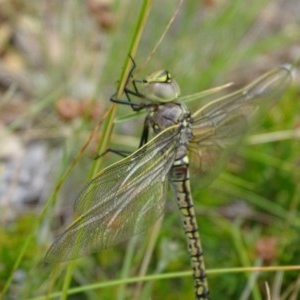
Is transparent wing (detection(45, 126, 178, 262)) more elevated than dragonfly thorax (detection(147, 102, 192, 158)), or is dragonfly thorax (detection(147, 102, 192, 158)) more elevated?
dragonfly thorax (detection(147, 102, 192, 158))

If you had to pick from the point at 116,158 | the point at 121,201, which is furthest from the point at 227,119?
the point at 116,158

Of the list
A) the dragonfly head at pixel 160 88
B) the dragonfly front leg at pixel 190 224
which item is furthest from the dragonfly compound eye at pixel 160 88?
the dragonfly front leg at pixel 190 224

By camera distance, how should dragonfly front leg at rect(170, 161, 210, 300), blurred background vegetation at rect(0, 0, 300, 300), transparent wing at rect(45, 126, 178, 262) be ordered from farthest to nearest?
1. blurred background vegetation at rect(0, 0, 300, 300)
2. dragonfly front leg at rect(170, 161, 210, 300)
3. transparent wing at rect(45, 126, 178, 262)

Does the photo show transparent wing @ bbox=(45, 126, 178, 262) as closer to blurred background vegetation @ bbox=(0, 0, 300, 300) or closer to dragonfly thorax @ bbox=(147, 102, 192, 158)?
dragonfly thorax @ bbox=(147, 102, 192, 158)

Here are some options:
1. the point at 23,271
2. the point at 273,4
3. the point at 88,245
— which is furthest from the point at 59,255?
the point at 273,4

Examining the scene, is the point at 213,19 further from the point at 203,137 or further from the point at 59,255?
the point at 59,255

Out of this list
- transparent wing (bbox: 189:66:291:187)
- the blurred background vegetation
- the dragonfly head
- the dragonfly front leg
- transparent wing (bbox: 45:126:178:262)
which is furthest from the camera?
the blurred background vegetation

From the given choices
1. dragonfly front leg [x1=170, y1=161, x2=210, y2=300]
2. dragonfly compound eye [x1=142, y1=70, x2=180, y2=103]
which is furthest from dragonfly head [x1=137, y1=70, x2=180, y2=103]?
dragonfly front leg [x1=170, y1=161, x2=210, y2=300]

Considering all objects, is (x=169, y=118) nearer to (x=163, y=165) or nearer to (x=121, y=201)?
(x=163, y=165)
